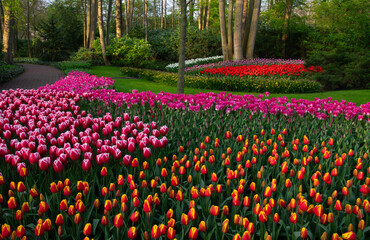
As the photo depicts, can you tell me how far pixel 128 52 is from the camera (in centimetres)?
2450

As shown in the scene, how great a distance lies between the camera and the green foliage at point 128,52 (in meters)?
24.0

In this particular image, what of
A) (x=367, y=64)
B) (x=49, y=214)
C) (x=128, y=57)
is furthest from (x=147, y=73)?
(x=49, y=214)

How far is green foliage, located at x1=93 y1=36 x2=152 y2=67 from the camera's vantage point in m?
24.0

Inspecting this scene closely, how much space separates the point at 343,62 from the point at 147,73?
9.55 meters

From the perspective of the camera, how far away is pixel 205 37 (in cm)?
2566

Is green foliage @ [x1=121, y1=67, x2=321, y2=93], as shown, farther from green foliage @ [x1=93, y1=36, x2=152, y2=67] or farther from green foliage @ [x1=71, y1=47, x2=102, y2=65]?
green foliage @ [x1=71, y1=47, x2=102, y2=65]

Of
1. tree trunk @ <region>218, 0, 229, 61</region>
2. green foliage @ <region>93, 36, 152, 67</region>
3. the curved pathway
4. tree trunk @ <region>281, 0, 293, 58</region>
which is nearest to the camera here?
the curved pathway

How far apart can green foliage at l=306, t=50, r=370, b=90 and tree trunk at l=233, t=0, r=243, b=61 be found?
571 centimetres

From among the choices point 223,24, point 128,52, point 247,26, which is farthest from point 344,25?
point 128,52

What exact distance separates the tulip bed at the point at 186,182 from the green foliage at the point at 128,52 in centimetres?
1911

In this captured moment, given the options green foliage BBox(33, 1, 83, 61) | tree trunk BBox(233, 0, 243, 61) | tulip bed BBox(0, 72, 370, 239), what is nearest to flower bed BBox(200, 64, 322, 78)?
tree trunk BBox(233, 0, 243, 61)

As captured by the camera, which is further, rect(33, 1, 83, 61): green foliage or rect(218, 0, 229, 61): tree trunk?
rect(33, 1, 83, 61): green foliage

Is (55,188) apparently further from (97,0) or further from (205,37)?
(97,0)

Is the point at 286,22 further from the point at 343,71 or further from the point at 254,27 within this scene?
the point at 343,71
